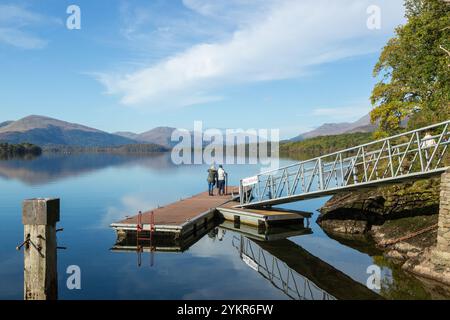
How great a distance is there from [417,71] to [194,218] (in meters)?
18.0

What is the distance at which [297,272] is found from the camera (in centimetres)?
1553

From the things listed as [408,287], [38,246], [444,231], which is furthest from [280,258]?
[38,246]

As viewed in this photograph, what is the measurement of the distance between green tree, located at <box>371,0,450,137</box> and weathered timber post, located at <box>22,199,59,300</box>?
22.3m

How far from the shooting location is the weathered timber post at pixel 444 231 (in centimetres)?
1339

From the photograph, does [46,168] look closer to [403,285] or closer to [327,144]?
[403,285]

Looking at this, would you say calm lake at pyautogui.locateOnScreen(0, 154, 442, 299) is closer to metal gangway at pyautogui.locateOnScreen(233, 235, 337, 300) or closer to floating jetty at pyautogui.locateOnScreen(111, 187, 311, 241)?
metal gangway at pyautogui.locateOnScreen(233, 235, 337, 300)

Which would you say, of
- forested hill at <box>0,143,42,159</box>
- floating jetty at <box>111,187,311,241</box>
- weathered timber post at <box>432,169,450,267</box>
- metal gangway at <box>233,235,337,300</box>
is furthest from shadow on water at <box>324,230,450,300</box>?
forested hill at <box>0,143,42,159</box>

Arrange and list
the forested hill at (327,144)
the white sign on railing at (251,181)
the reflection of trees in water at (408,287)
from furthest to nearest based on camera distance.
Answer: the forested hill at (327,144) → the white sign on railing at (251,181) → the reflection of trees in water at (408,287)

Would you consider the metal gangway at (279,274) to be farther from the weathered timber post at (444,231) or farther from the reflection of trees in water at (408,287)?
the weathered timber post at (444,231)

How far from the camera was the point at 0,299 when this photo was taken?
40.8 feet

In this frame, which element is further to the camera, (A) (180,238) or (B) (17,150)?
(B) (17,150)

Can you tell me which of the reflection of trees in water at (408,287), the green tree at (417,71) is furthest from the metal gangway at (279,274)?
the green tree at (417,71)

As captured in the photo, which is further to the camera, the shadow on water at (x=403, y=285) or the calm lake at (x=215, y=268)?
the calm lake at (x=215, y=268)

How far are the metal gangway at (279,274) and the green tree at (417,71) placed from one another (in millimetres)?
15046
